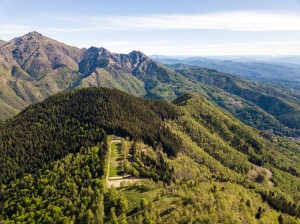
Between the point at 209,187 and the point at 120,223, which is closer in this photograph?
the point at 120,223

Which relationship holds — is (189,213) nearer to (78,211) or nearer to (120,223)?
(120,223)

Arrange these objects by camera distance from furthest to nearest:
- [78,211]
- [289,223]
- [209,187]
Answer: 1. [209,187]
2. [289,223]
3. [78,211]

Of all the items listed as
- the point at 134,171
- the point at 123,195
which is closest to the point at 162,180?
the point at 134,171

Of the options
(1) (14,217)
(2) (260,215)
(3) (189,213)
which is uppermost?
(3) (189,213)

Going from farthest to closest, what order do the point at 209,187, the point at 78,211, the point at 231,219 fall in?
the point at 209,187
the point at 78,211
the point at 231,219

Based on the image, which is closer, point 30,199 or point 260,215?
point 260,215

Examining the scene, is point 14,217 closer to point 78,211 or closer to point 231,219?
point 78,211

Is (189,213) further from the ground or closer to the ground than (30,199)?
further from the ground

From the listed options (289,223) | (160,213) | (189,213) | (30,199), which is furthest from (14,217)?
(289,223)

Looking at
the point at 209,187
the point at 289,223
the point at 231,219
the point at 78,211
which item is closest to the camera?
the point at 231,219
